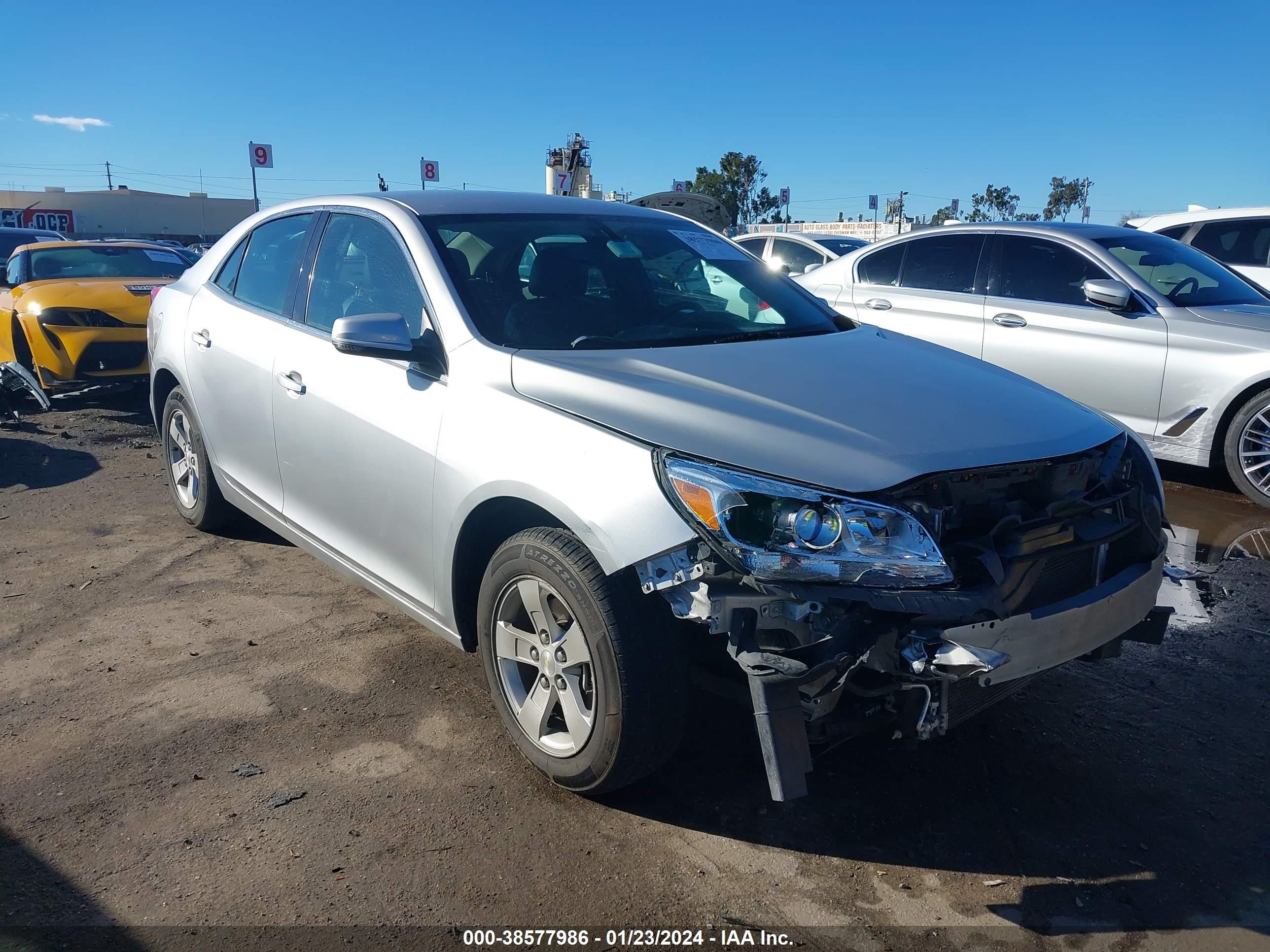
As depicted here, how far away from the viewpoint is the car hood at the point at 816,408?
2.48m

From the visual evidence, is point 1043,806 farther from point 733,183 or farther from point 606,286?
point 733,183

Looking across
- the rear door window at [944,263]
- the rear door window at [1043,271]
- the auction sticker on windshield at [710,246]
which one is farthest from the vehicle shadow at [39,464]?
the rear door window at [1043,271]

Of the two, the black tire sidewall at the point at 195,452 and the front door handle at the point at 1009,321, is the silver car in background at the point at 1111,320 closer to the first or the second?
the front door handle at the point at 1009,321

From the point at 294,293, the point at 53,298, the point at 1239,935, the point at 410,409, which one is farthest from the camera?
the point at 53,298

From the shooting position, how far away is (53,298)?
8.19 m

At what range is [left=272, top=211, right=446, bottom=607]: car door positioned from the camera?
3217mm

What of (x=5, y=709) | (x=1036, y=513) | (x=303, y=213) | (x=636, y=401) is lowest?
(x=5, y=709)

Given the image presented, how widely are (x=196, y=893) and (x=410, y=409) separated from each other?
1.52m

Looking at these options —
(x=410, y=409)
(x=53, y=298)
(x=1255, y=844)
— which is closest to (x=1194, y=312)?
(x=1255, y=844)

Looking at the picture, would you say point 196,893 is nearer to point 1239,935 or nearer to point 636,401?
point 636,401

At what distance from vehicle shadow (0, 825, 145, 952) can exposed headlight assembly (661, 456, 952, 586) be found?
1.71 m

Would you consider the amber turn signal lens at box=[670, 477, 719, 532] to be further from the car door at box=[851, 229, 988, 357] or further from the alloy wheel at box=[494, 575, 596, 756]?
the car door at box=[851, 229, 988, 357]

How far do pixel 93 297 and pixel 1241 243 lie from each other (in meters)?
10.3

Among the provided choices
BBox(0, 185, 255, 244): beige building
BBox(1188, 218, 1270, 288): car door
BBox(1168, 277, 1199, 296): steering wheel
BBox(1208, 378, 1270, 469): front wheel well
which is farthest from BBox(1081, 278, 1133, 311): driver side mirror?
BBox(0, 185, 255, 244): beige building
